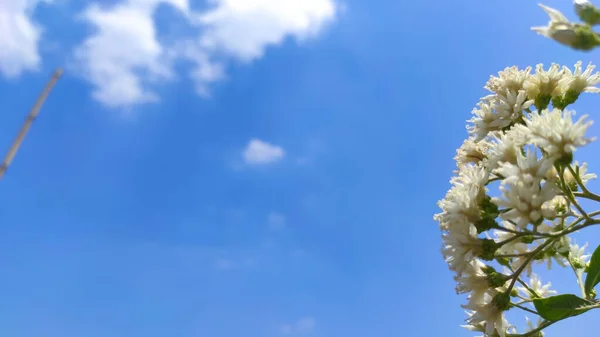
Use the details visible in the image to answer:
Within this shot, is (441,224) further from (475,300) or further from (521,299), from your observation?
(521,299)

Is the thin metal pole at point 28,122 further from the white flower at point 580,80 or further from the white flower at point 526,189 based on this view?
the white flower at point 580,80

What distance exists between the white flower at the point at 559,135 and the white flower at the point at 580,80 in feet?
3.42

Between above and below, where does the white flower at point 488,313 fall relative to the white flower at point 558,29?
below

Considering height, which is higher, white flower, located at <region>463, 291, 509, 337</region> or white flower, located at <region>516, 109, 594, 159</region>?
white flower, located at <region>516, 109, 594, 159</region>

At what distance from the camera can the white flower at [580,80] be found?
412 cm

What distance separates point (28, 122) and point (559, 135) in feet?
8.48

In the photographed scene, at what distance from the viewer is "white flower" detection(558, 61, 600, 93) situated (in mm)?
4121

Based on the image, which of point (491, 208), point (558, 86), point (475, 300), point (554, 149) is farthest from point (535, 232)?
point (558, 86)

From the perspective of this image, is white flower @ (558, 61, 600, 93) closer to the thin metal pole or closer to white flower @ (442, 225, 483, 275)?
white flower @ (442, 225, 483, 275)

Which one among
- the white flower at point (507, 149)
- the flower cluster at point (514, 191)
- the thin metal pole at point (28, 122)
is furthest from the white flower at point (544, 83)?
the thin metal pole at point (28, 122)

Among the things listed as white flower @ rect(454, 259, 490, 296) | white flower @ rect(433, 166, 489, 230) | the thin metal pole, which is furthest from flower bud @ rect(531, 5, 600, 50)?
the thin metal pole

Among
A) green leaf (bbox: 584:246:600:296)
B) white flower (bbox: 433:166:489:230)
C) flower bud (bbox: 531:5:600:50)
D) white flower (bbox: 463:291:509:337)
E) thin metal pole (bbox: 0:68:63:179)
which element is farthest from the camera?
green leaf (bbox: 584:246:600:296)

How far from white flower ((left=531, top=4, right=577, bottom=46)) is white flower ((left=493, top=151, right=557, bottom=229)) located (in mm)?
654

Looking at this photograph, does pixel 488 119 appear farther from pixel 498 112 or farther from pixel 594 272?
pixel 594 272
